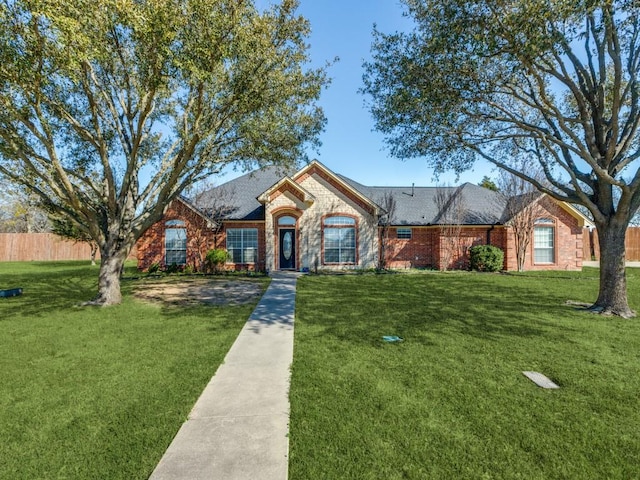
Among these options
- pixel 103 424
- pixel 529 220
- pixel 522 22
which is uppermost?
pixel 522 22

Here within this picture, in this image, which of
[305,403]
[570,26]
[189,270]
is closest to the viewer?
[305,403]

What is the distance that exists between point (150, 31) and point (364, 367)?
7.80m

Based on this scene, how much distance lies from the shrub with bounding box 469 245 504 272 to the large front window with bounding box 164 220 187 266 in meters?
17.4

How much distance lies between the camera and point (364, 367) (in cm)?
518

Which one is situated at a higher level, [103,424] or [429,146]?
[429,146]

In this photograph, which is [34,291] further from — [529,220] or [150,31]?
[529,220]

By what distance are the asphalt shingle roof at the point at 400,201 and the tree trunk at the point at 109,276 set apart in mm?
9115

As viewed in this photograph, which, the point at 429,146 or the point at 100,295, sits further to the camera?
the point at 429,146

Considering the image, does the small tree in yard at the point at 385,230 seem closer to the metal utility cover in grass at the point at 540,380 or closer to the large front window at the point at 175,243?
the large front window at the point at 175,243

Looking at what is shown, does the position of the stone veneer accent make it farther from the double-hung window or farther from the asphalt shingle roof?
the double-hung window

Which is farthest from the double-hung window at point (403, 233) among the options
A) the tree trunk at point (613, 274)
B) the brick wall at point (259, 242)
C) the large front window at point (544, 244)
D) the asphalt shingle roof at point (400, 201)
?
the tree trunk at point (613, 274)

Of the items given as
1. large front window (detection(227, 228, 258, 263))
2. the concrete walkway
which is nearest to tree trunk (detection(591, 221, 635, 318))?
the concrete walkway

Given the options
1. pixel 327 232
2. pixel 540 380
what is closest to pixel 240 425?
pixel 540 380

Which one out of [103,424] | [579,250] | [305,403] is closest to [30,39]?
[103,424]
